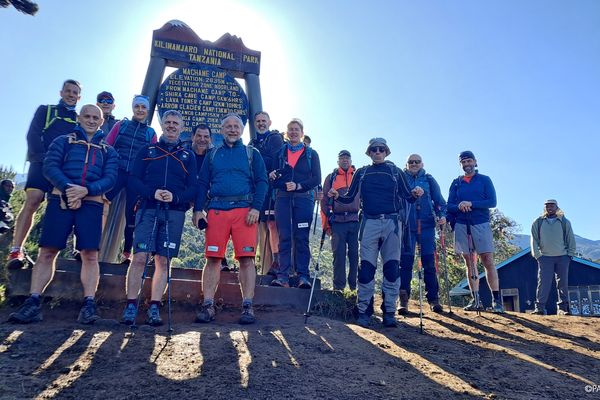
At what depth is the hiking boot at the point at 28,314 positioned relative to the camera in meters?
4.46

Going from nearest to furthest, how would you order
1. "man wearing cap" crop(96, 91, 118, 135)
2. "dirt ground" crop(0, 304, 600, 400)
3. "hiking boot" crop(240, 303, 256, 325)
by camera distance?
"dirt ground" crop(0, 304, 600, 400) < "hiking boot" crop(240, 303, 256, 325) < "man wearing cap" crop(96, 91, 118, 135)

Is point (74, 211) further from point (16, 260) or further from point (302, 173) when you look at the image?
point (302, 173)

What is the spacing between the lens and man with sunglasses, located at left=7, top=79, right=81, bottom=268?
539 centimetres

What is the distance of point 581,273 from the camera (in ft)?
62.4

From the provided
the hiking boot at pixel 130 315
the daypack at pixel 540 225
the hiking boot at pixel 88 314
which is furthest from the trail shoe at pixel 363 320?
the daypack at pixel 540 225

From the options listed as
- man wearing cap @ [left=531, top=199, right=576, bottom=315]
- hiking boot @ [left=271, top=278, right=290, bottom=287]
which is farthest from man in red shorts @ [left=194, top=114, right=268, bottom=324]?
man wearing cap @ [left=531, top=199, right=576, bottom=315]

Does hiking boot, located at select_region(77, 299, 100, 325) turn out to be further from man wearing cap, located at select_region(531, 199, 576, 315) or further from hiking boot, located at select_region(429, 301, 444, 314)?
man wearing cap, located at select_region(531, 199, 576, 315)

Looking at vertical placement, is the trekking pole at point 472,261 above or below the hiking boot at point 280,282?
above

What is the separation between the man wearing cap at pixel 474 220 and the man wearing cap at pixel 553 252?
186cm

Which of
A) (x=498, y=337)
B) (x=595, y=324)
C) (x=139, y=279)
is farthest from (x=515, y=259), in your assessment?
(x=139, y=279)

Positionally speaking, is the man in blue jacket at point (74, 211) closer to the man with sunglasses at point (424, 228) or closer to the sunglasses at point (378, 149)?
the sunglasses at point (378, 149)

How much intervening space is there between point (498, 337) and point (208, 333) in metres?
3.93

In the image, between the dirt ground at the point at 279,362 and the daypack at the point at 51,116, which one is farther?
the daypack at the point at 51,116

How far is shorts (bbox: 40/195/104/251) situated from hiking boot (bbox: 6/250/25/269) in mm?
1191
